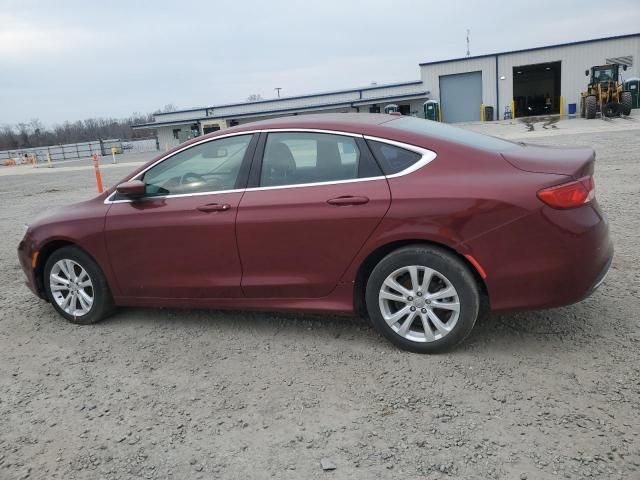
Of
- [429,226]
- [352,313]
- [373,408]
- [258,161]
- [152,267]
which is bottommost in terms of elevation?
[373,408]

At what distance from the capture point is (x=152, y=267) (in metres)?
4.09

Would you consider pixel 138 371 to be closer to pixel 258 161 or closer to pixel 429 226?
pixel 258 161

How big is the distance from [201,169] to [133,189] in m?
0.53

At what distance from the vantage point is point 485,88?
3900cm

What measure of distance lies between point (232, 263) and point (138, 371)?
3.17 feet

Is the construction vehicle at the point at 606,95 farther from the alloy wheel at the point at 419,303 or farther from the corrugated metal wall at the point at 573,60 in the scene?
the alloy wheel at the point at 419,303

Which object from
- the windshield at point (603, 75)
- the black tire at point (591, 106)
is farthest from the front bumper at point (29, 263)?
the windshield at point (603, 75)

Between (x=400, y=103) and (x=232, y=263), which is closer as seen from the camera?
(x=232, y=263)

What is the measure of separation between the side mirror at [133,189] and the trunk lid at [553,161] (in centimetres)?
260

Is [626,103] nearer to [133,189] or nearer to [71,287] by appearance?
[133,189]

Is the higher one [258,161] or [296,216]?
[258,161]

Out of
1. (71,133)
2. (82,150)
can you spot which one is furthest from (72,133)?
(82,150)

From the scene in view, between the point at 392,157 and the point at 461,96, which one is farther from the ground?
the point at 461,96

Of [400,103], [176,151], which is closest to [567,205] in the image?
[176,151]
